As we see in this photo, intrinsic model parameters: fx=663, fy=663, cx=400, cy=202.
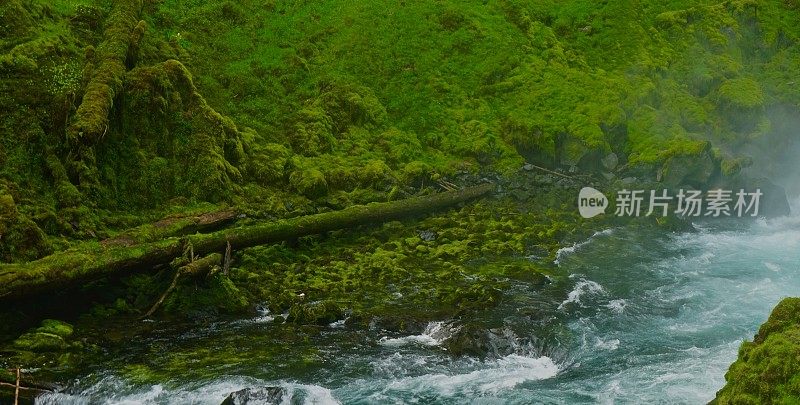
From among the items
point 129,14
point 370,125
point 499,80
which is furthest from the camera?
point 499,80

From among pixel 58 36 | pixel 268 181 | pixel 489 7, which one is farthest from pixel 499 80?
pixel 58 36

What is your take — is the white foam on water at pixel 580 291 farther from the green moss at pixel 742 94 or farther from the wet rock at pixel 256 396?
the green moss at pixel 742 94

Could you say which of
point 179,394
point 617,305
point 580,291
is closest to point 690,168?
point 580,291

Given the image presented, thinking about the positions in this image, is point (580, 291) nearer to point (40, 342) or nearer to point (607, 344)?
point (607, 344)

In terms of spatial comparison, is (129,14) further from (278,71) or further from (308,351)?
(308,351)

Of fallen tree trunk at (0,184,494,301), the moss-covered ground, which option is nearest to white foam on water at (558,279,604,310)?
the moss-covered ground

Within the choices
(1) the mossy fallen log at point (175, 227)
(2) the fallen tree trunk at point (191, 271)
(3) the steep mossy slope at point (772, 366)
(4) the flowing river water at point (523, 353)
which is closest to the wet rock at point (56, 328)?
(4) the flowing river water at point (523, 353)
